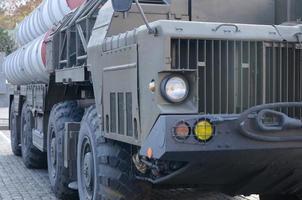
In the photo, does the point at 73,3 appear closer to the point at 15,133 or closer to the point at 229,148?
the point at 15,133

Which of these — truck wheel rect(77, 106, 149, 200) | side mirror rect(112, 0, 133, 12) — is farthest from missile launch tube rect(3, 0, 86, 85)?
side mirror rect(112, 0, 133, 12)

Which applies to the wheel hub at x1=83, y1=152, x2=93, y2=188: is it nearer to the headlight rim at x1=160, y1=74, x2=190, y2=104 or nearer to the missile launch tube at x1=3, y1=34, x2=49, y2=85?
the headlight rim at x1=160, y1=74, x2=190, y2=104

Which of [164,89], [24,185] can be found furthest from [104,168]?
[24,185]

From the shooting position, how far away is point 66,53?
8117 mm

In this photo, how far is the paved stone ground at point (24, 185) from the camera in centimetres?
805

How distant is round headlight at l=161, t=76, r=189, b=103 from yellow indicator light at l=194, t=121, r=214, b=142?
0.24 meters

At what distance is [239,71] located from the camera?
4.48 m

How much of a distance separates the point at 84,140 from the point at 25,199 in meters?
2.14

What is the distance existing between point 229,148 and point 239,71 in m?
0.61

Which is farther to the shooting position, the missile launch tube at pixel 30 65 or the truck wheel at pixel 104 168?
the missile launch tube at pixel 30 65

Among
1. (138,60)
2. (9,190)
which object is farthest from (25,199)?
(138,60)

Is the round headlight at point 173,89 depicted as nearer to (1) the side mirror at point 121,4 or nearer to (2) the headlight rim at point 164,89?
(2) the headlight rim at point 164,89

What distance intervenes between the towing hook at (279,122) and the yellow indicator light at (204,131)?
1.15 ft

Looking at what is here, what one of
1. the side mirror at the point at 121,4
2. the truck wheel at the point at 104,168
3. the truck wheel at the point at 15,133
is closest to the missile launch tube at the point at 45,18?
the truck wheel at the point at 15,133
